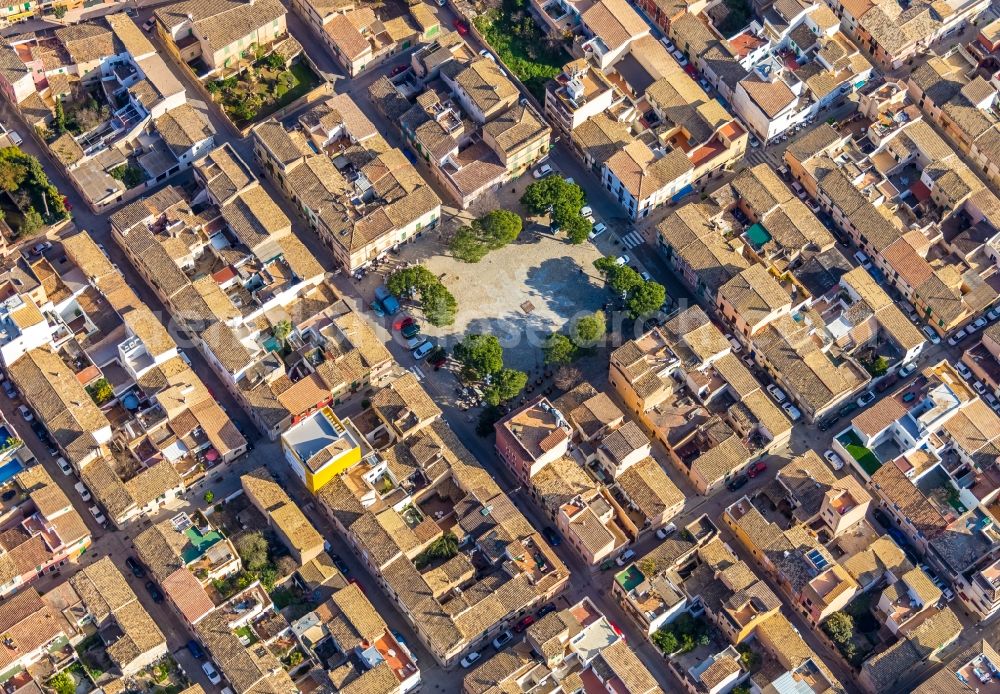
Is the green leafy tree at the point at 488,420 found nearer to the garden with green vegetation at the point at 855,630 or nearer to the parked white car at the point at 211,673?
the parked white car at the point at 211,673

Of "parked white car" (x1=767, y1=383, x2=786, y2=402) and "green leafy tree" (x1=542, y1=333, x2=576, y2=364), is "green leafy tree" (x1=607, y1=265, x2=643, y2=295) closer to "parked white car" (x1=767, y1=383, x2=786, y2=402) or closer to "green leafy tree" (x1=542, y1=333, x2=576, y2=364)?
"green leafy tree" (x1=542, y1=333, x2=576, y2=364)

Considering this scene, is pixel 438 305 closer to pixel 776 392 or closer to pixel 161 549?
pixel 776 392

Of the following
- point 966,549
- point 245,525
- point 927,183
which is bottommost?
point 966,549

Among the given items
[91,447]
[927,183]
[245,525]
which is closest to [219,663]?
[245,525]

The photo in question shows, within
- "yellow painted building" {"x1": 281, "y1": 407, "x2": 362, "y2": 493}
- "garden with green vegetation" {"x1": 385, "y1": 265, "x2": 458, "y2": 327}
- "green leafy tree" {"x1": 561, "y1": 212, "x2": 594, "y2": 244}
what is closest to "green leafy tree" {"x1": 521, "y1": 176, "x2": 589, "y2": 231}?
"green leafy tree" {"x1": 561, "y1": 212, "x2": 594, "y2": 244}

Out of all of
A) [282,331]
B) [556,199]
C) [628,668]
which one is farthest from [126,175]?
[628,668]

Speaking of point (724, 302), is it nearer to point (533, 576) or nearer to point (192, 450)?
point (533, 576)
